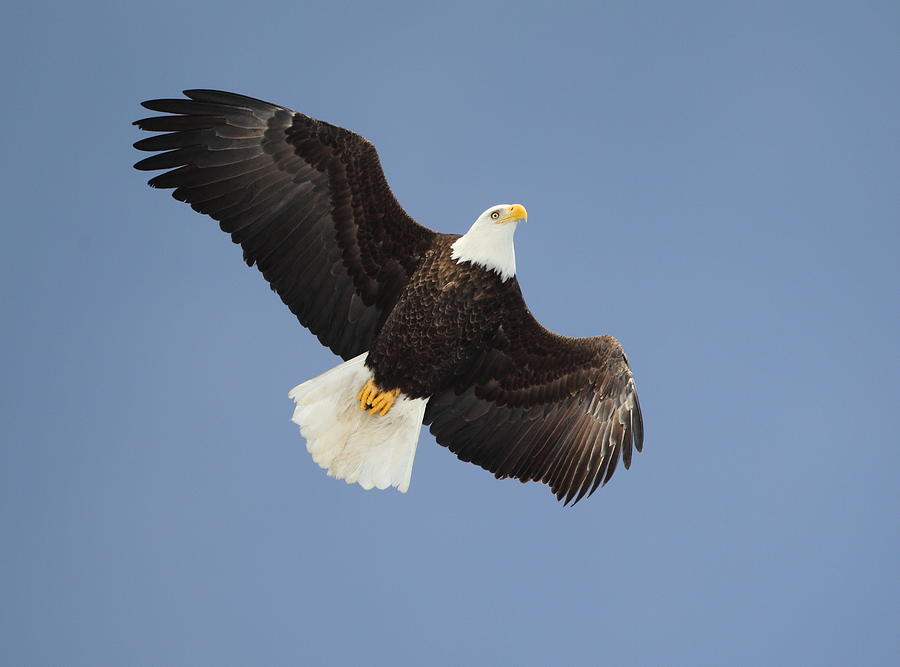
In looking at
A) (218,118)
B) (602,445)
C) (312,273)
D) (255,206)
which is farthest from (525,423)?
(218,118)

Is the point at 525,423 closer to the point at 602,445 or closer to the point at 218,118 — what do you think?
the point at 602,445

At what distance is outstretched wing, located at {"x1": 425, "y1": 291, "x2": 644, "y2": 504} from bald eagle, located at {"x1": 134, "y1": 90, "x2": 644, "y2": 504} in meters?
0.01

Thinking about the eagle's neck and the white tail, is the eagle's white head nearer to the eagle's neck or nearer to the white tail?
the eagle's neck

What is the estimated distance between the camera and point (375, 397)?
30.1ft

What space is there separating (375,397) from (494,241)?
1.45m

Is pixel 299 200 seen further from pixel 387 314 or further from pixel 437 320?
pixel 437 320

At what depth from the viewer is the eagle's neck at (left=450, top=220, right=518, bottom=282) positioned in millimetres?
8805

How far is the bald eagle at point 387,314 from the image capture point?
8711 mm

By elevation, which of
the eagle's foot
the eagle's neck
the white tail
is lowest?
the white tail

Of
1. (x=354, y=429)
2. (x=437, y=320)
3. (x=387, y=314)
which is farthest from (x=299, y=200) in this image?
(x=354, y=429)

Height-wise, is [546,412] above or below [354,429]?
above

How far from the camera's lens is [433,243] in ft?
29.6

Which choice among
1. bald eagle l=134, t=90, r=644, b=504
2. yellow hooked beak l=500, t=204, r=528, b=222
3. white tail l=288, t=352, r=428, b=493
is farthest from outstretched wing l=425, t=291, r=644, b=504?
yellow hooked beak l=500, t=204, r=528, b=222

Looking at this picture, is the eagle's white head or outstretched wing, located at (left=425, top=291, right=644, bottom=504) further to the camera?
outstretched wing, located at (left=425, top=291, right=644, bottom=504)
